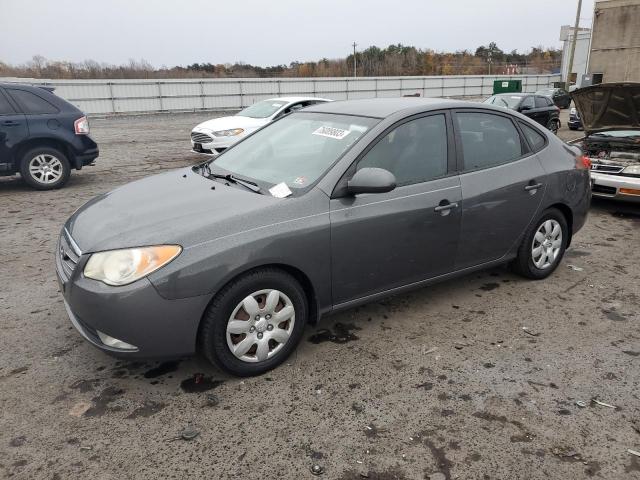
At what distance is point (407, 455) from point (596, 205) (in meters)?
6.62

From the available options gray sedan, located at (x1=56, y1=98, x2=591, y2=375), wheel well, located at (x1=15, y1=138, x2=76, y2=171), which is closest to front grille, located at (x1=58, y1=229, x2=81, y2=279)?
gray sedan, located at (x1=56, y1=98, x2=591, y2=375)

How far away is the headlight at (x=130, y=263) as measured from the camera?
2.67 meters

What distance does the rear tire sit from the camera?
8.19m

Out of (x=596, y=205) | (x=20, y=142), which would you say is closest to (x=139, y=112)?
(x=20, y=142)

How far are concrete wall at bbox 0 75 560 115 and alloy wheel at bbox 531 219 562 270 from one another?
21580 millimetres

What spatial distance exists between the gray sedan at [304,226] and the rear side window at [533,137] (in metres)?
0.02

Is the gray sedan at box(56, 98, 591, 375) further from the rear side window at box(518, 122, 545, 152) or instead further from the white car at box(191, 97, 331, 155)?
the white car at box(191, 97, 331, 155)

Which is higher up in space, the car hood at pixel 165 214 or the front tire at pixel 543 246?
the car hood at pixel 165 214

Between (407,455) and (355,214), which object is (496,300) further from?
(407,455)

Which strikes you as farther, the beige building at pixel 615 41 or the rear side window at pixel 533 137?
the beige building at pixel 615 41

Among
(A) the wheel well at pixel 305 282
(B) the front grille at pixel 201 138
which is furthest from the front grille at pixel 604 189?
(B) the front grille at pixel 201 138

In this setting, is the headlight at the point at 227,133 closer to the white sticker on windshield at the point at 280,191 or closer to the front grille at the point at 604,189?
the front grille at the point at 604,189

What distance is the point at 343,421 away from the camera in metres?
2.68

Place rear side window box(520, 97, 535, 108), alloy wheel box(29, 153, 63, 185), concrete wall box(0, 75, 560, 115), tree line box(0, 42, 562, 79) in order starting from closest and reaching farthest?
alloy wheel box(29, 153, 63, 185) → rear side window box(520, 97, 535, 108) → concrete wall box(0, 75, 560, 115) → tree line box(0, 42, 562, 79)
